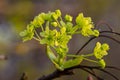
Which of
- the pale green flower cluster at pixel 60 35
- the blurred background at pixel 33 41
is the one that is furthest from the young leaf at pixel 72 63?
the blurred background at pixel 33 41

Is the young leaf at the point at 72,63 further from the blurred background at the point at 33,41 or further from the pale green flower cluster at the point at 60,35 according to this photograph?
the blurred background at the point at 33,41

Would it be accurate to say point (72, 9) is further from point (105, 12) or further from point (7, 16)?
point (7, 16)

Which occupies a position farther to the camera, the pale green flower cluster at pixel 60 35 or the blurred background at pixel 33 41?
the blurred background at pixel 33 41

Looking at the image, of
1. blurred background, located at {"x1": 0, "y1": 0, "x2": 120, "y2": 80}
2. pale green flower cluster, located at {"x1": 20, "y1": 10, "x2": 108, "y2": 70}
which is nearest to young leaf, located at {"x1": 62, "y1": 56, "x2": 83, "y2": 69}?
pale green flower cluster, located at {"x1": 20, "y1": 10, "x2": 108, "y2": 70}

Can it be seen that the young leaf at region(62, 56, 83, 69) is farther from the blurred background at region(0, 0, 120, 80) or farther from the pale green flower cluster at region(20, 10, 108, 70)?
the blurred background at region(0, 0, 120, 80)

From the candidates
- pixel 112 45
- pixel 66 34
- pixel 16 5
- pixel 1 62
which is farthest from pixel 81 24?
pixel 16 5

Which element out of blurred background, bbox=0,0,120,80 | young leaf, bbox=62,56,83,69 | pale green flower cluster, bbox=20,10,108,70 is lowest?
blurred background, bbox=0,0,120,80

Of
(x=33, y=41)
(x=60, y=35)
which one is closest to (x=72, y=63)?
(x=60, y=35)

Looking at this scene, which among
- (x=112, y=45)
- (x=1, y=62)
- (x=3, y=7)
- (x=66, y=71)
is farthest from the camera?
(x=3, y=7)

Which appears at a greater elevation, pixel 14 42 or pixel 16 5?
pixel 16 5
